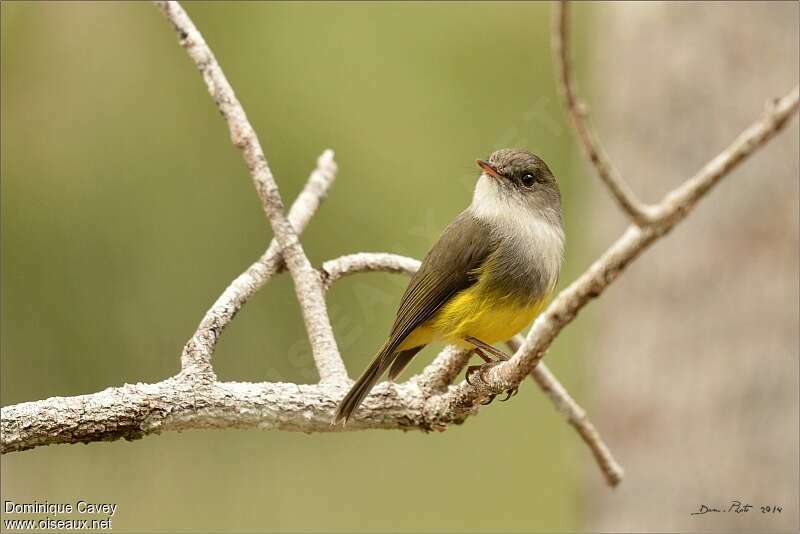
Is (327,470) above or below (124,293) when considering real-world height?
below

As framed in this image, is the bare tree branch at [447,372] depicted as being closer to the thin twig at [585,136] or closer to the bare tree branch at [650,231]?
the bare tree branch at [650,231]

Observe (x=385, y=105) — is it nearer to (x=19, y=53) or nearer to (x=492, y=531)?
(x=19, y=53)

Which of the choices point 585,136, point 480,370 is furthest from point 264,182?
point 585,136

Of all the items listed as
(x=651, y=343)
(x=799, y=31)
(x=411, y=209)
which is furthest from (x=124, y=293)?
(x=799, y=31)

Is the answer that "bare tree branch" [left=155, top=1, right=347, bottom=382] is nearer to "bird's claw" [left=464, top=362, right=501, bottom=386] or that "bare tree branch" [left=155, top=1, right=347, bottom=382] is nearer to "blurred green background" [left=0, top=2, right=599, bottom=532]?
"bird's claw" [left=464, top=362, right=501, bottom=386]

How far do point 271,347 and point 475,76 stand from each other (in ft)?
8.73

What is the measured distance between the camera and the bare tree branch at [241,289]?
275 cm

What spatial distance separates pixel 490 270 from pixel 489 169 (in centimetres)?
38

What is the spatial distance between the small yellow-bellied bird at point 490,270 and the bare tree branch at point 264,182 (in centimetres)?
20

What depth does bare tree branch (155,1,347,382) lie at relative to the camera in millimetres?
3197

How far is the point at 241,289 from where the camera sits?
304cm

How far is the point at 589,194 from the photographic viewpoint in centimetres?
660

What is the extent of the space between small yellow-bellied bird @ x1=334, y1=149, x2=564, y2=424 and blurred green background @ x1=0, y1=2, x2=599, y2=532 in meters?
1.90

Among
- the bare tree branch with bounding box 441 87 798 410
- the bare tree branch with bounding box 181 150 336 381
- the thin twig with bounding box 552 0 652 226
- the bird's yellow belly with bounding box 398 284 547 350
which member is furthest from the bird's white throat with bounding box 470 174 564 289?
the thin twig with bounding box 552 0 652 226
